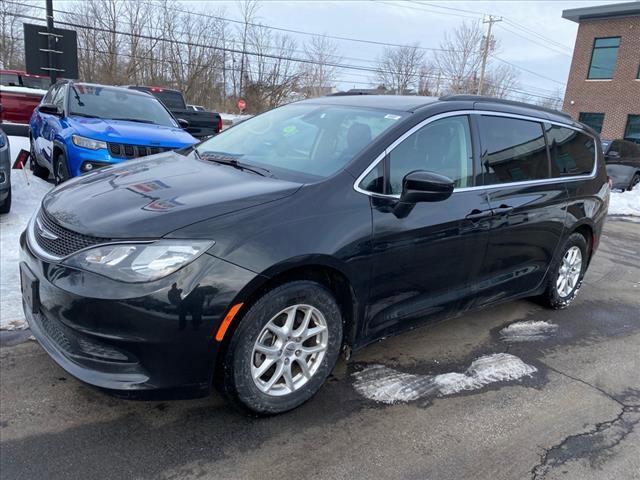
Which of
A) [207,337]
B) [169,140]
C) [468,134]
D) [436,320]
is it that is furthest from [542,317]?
[169,140]

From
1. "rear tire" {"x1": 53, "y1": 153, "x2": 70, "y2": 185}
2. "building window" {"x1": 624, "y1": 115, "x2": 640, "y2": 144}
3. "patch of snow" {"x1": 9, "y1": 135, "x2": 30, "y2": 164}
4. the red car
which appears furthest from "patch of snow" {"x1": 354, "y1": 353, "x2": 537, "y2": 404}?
"building window" {"x1": 624, "y1": 115, "x2": 640, "y2": 144}

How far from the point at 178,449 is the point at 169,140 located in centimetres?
510

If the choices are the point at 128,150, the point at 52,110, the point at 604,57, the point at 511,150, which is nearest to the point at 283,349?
the point at 511,150

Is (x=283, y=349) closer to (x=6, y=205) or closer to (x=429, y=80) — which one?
(x=6, y=205)

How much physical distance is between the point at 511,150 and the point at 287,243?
221 cm

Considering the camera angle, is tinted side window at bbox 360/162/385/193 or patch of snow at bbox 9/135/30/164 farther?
patch of snow at bbox 9/135/30/164

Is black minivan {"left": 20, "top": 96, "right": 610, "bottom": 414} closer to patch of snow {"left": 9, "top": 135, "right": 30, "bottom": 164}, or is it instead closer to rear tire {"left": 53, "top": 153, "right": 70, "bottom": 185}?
rear tire {"left": 53, "top": 153, "right": 70, "bottom": 185}

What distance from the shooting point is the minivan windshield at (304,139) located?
3176 millimetres

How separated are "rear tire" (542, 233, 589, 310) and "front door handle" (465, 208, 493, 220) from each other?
4.28 ft

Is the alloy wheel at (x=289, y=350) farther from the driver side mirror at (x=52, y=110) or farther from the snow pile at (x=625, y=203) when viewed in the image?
the snow pile at (x=625, y=203)

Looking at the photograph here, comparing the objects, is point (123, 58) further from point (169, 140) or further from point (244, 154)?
point (244, 154)

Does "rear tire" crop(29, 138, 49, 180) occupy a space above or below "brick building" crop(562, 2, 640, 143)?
below

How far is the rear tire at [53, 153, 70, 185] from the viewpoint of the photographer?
6.61 m

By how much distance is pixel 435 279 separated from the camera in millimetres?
3385
